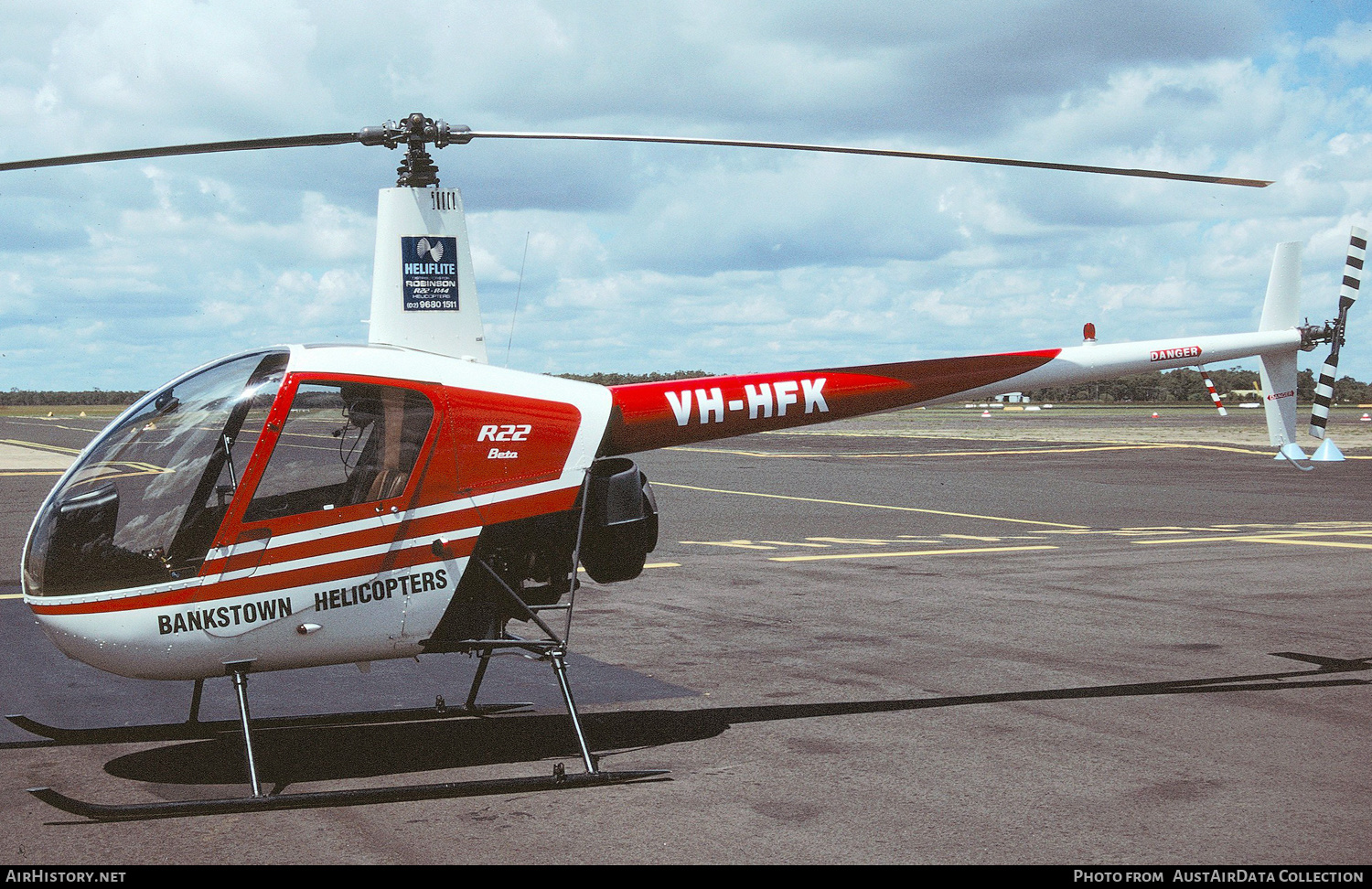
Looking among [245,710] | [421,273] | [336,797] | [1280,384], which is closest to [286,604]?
[245,710]

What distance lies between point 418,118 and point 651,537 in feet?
9.60

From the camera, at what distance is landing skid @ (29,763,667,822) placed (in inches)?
219

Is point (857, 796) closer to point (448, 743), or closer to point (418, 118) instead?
A: point (448, 743)

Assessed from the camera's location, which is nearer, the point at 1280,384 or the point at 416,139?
the point at 416,139

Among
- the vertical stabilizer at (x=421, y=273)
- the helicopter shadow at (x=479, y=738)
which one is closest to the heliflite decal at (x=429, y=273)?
the vertical stabilizer at (x=421, y=273)

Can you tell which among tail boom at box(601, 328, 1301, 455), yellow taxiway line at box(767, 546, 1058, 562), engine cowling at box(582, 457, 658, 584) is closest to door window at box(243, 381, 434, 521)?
engine cowling at box(582, 457, 658, 584)

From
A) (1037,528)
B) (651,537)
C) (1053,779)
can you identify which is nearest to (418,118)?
(651,537)

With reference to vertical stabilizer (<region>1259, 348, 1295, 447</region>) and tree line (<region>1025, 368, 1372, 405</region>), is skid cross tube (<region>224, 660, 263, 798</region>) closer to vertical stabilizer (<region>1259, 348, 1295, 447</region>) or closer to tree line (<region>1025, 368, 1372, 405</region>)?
vertical stabilizer (<region>1259, 348, 1295, 447</region>)

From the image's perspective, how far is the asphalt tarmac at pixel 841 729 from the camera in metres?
5.40

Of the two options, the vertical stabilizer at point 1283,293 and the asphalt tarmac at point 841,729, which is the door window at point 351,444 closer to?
the asphalt tarmac at point 841,729

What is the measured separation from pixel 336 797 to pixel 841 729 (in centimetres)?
308

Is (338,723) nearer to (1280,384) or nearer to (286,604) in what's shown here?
(286,604)

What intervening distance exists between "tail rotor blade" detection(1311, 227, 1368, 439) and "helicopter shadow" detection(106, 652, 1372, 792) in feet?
10.5

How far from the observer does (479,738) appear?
23.9 ft
